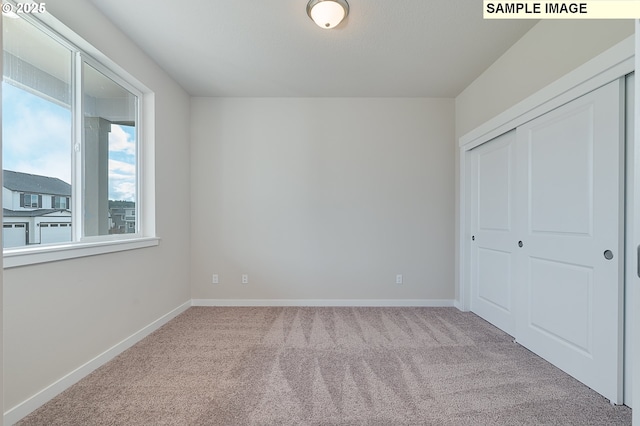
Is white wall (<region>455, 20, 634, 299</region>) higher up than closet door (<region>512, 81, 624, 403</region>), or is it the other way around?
white wall (<region>455, 20, 634, 299</region>)

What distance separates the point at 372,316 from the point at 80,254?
9.09ft

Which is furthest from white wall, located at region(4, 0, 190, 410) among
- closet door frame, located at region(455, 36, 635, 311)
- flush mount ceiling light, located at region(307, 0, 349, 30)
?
closet door frame, located at region(455, 36, 635, 311)

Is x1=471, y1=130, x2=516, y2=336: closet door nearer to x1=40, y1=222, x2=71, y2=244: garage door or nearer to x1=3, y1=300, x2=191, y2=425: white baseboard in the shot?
x1=3, y1=300, x2=191, y2=425: white baseboard

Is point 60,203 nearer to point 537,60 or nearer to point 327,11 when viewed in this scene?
point 327,11

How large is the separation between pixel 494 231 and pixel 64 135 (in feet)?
12.5

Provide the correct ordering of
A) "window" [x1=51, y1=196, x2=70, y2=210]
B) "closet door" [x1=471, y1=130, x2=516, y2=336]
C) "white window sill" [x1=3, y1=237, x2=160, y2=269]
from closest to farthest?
"white window sill" [x1=3, y1=237, x2=160, y2=269] < "window" [x1=51, y1=196, x2=70, y2=210] < "closet door" [x1=471, y1=130, x2=516, y2=336]

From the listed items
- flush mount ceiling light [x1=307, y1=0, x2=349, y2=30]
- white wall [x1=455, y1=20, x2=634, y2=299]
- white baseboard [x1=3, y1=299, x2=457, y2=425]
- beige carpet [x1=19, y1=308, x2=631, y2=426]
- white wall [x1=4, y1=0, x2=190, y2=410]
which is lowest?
beige carpet [x1=19, y1=308, x2=631, y2=426]

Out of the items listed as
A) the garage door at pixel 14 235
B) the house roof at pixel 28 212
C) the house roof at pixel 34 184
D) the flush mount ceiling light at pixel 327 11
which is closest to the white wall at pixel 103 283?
the garage door at pixel 14 235

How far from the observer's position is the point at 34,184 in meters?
1.94

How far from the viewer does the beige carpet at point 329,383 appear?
174 cm

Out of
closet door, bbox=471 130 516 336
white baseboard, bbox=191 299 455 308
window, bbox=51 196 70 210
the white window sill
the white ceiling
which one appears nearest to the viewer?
the white window sill

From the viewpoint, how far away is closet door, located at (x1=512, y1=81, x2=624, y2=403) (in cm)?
185

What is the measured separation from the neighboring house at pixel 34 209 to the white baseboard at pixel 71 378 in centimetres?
91

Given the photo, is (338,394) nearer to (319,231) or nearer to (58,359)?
(58,359)
